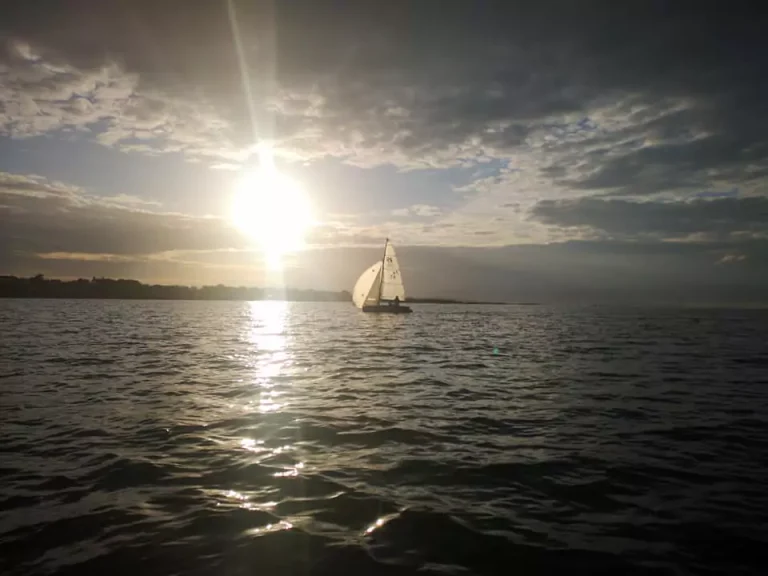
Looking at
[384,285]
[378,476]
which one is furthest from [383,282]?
[378,476]

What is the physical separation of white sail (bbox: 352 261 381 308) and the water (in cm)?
7968

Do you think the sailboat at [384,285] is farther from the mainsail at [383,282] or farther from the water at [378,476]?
the water at [378,476]

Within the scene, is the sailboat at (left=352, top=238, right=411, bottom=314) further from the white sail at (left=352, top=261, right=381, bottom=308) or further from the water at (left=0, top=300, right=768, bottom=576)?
the water at (left=0, top=300, right=768, bottom=576)

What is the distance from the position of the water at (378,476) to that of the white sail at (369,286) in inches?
3137

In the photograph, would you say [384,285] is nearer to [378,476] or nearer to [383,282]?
[383,282]

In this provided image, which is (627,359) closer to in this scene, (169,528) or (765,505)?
(765,505)

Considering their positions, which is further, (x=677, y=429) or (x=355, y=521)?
(x=677, y=429)

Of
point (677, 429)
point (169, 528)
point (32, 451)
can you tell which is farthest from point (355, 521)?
point (677, 429)

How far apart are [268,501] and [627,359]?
102ft

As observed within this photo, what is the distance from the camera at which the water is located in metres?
7.33

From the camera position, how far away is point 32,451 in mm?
11953

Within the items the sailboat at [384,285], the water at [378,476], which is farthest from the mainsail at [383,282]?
the water at [378,476]

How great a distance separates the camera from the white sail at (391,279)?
102m

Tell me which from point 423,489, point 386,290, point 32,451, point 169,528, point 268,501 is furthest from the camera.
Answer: point 386,290
